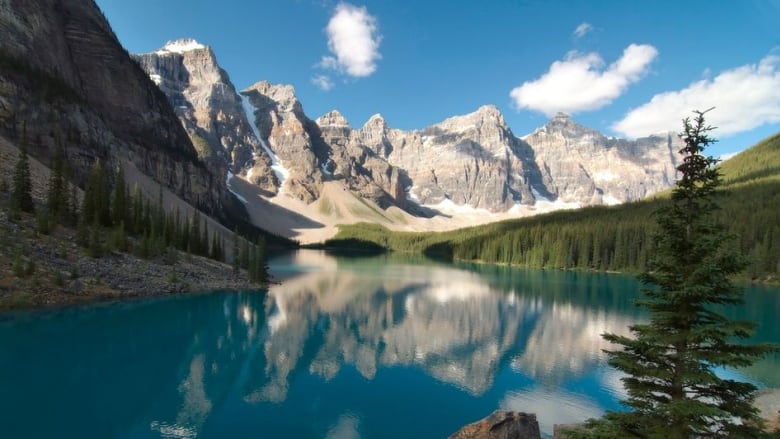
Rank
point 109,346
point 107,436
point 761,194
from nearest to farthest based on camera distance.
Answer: point 107,436
point 109,346
point 761,194

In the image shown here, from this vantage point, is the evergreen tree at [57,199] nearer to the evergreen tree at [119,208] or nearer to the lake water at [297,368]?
the evergreen tree at [119,208]

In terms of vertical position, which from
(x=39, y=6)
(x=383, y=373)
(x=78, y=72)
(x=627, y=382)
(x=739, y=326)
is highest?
(x=39, y=6)

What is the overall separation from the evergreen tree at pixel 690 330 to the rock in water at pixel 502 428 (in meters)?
4.63

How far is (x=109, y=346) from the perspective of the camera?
30.2 m

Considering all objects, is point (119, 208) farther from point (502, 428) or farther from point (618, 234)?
point (618, 234)

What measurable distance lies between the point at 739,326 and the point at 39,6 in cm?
14160

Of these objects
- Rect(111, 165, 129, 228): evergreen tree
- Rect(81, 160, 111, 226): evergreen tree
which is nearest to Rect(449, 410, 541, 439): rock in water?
Rect(81, 160, 111, 226): evergreen tree

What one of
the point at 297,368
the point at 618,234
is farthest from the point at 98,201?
the point at 618,234

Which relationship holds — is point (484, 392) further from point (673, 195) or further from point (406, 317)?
point (406, 317)

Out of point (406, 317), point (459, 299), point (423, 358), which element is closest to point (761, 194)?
point (459, 299)

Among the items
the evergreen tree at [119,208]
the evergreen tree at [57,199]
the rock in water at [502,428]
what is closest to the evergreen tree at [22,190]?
the evergreen tree at [57,199]

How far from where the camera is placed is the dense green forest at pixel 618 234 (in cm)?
9431

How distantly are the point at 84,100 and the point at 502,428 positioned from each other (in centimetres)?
12109

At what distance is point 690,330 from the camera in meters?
10.2
